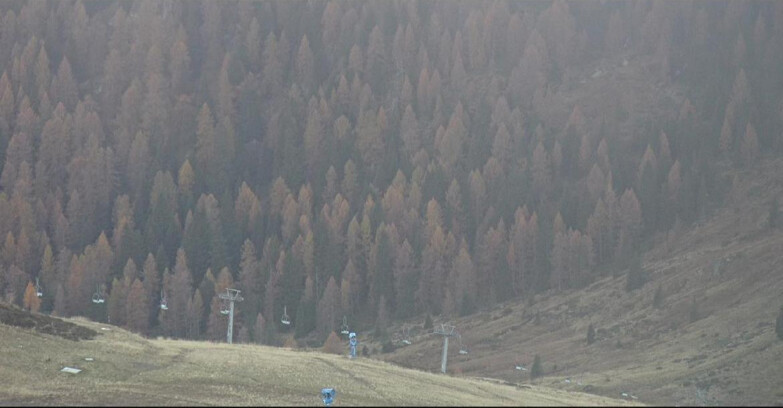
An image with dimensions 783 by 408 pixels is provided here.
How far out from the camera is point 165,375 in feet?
231

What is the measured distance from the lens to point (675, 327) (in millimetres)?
140375

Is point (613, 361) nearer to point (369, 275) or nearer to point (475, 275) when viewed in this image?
point (475, 275)

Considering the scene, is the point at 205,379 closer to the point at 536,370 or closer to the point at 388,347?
the point at 536,370

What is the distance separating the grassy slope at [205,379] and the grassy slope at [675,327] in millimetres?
22217

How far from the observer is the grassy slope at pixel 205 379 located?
2505 inches

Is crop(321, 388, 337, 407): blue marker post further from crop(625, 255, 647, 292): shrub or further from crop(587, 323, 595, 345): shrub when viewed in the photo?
crop(625, 255, 647, 292): shrub

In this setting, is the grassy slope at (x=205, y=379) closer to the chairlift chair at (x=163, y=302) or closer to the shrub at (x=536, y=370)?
the shrub at (x=536, y=370)

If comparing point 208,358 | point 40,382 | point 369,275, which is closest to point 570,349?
point 369,275

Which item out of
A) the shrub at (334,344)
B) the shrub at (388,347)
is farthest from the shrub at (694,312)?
the shrub at (334,344)

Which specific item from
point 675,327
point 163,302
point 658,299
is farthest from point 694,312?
point 163,302

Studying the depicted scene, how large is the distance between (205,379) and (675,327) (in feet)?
275

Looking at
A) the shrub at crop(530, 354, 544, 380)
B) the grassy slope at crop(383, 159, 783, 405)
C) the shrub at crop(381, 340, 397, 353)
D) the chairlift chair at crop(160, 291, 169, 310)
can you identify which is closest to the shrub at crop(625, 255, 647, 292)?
the grassy slope at crop(383, 159, 783, 405)

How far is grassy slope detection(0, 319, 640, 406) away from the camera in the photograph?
63.6 m

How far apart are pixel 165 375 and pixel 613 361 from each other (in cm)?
7354
